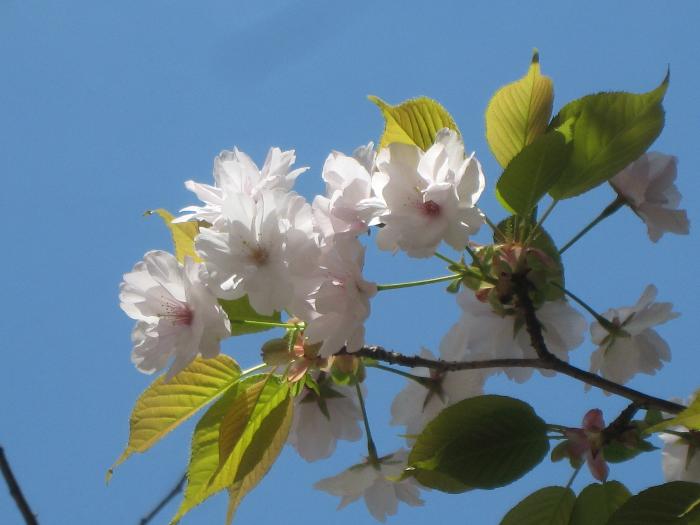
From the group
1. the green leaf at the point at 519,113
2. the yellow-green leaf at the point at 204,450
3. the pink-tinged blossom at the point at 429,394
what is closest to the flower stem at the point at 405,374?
the pink-tinged blossom at the point at 429,394

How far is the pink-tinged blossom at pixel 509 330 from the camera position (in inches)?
39.5

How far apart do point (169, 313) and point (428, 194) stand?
35 centimetres

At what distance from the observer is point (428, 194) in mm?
850

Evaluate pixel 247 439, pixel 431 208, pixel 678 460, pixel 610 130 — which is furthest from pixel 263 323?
pixel 678 460

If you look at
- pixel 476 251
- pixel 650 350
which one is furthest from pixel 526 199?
pixel 650 350

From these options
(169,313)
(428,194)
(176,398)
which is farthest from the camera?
Answer: (176,398)

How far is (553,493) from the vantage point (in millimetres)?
1046

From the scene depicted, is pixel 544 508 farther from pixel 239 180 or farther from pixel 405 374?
pixel 239 180

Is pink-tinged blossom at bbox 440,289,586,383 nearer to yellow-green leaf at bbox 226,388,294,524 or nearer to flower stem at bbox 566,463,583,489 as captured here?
flower stem at bbox 566,463,583,489

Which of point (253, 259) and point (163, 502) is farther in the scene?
point (163, 502)

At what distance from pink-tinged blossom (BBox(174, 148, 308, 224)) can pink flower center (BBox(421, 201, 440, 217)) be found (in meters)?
0.18

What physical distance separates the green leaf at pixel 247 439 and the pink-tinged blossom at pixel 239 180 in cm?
23

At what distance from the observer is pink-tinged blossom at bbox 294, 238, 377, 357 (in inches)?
33.7

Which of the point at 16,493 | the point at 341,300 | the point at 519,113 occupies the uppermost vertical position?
the point at 519,113
